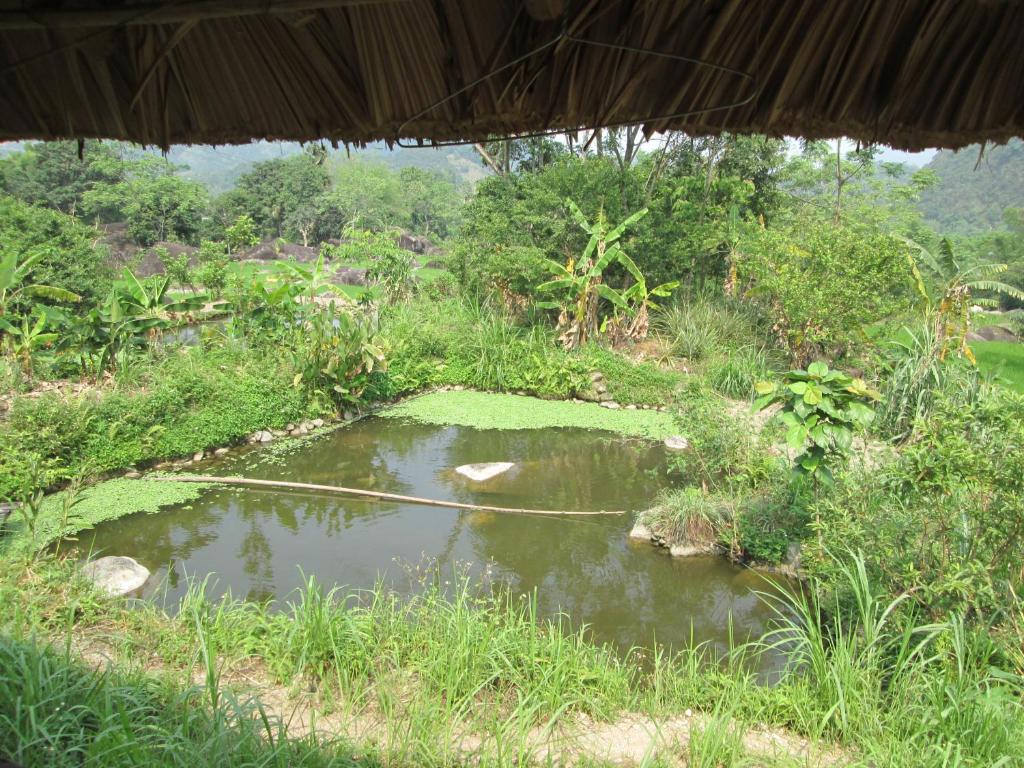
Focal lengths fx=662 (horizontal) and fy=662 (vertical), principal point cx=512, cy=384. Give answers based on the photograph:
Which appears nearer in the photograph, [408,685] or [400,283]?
[408,685]

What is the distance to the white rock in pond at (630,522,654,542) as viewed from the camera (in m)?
4.92

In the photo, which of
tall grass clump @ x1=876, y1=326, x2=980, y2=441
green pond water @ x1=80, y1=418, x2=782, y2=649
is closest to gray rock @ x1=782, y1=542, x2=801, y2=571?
green pond water @ x1=80, y1=418, x2=782, y2=649

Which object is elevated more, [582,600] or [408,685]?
[408,685]

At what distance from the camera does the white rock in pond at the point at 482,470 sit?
6121 mm

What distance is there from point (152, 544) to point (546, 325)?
6150 millimetres

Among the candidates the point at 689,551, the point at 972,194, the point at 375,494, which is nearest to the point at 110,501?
the point at 375,494

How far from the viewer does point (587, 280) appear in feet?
28.2

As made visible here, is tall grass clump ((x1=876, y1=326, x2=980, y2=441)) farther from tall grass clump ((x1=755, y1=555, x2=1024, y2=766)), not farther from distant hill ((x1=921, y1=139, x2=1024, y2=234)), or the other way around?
distant hill ((x1=921, y1=139, x2=1024, y2=234))

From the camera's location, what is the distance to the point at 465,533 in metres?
5.06

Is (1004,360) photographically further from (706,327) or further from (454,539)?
(454,539)

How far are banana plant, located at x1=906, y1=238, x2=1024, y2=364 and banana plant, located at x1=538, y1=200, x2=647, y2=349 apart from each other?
3278 millimetres

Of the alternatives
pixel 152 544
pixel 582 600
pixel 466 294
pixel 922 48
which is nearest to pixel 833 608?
pixel 582 600

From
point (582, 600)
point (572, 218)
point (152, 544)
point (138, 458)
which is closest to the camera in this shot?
point (582, 600)

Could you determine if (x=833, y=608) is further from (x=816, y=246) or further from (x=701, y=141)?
(x=701, y=141)
